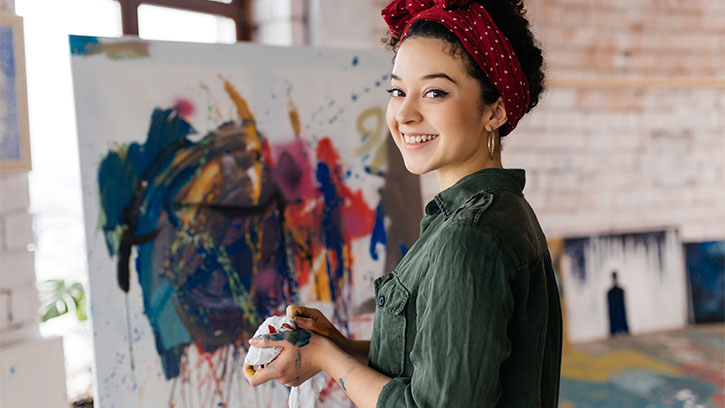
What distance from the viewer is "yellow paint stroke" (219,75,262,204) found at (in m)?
2.08

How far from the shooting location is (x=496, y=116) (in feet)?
3.35

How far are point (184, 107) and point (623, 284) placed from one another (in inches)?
123

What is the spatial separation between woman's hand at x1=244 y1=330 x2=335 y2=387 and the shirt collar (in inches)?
13.5

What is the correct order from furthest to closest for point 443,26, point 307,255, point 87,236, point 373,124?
point 373,124, point 307,255, point 87,236, point 443,26

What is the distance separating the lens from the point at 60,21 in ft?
7.86

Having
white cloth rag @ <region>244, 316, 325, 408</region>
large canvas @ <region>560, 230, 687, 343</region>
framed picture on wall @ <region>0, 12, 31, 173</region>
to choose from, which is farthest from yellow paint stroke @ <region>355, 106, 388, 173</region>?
large canvas @ <region>560, 230, 687, 343</region>

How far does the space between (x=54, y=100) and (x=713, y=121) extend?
4.14 meters

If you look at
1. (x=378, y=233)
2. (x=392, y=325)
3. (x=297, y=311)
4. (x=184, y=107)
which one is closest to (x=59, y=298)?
(x=184, y=107)

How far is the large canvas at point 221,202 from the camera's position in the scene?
183 centimetres

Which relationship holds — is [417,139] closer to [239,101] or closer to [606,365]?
[239,101]

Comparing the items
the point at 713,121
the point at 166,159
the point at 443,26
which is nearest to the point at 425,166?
the point at 443,26

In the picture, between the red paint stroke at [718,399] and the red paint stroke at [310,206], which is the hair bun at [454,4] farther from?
the red paint stroke at [718,399]

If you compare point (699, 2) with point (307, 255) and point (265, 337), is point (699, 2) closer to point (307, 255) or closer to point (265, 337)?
point (307, 255)

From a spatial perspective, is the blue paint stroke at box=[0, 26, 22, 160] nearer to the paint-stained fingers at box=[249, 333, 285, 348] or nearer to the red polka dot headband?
the paint-stained fingers at box=[249, 333, 285, 348]
